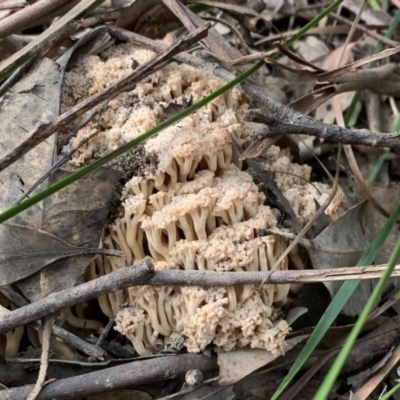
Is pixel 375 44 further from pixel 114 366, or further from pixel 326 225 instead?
pixel 114 366

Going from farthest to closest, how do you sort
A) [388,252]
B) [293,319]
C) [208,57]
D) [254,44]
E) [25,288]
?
[254,44] < [208,57] < [388,252] < [293,319] < [25,288]

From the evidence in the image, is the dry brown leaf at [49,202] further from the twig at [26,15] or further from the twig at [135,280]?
the twig at [26,15]

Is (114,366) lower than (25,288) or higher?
lower

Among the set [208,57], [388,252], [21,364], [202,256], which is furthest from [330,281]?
[208,57]

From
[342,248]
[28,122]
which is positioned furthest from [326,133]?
[28,122]

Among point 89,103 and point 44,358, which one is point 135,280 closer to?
point 44,358

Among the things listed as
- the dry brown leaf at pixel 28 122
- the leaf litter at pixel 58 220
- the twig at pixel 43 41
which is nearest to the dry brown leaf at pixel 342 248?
the leaf litter at pixel 58 220

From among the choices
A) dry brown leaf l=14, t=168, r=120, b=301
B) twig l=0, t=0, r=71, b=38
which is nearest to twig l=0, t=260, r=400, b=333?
dry brown leaf l=14, t=168, r=120, b=301
